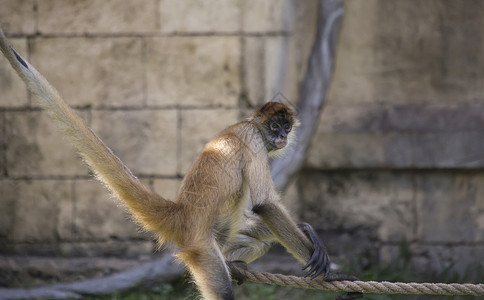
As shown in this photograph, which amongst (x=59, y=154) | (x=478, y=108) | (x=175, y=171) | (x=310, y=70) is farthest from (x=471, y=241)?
(x=59, y=154)

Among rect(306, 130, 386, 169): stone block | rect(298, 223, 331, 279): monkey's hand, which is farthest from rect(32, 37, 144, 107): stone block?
rect(298, 223, 331, 279): monkey's hand

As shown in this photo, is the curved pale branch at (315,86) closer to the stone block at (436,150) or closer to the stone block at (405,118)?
the stone block at (405,118)

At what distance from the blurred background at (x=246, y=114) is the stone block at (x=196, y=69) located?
0.04ft

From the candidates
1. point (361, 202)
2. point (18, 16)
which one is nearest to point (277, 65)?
point (361, 202)

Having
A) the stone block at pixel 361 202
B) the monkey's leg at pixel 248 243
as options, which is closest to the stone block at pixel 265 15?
the stone block at pixel 361 202

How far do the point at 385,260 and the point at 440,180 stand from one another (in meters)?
0.94

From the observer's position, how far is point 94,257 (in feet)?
21.6

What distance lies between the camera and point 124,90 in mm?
6539

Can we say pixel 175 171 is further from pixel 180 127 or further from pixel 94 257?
pixel 94 257

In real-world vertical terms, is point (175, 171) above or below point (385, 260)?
above

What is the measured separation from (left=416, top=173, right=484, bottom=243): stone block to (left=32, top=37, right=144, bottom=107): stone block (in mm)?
2938

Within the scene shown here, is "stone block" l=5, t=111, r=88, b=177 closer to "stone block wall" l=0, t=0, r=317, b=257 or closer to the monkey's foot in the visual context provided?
"stone block wall" l=0, t=0, r=317, b=257

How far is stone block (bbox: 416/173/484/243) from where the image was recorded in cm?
657

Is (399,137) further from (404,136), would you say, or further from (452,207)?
(452,207)
